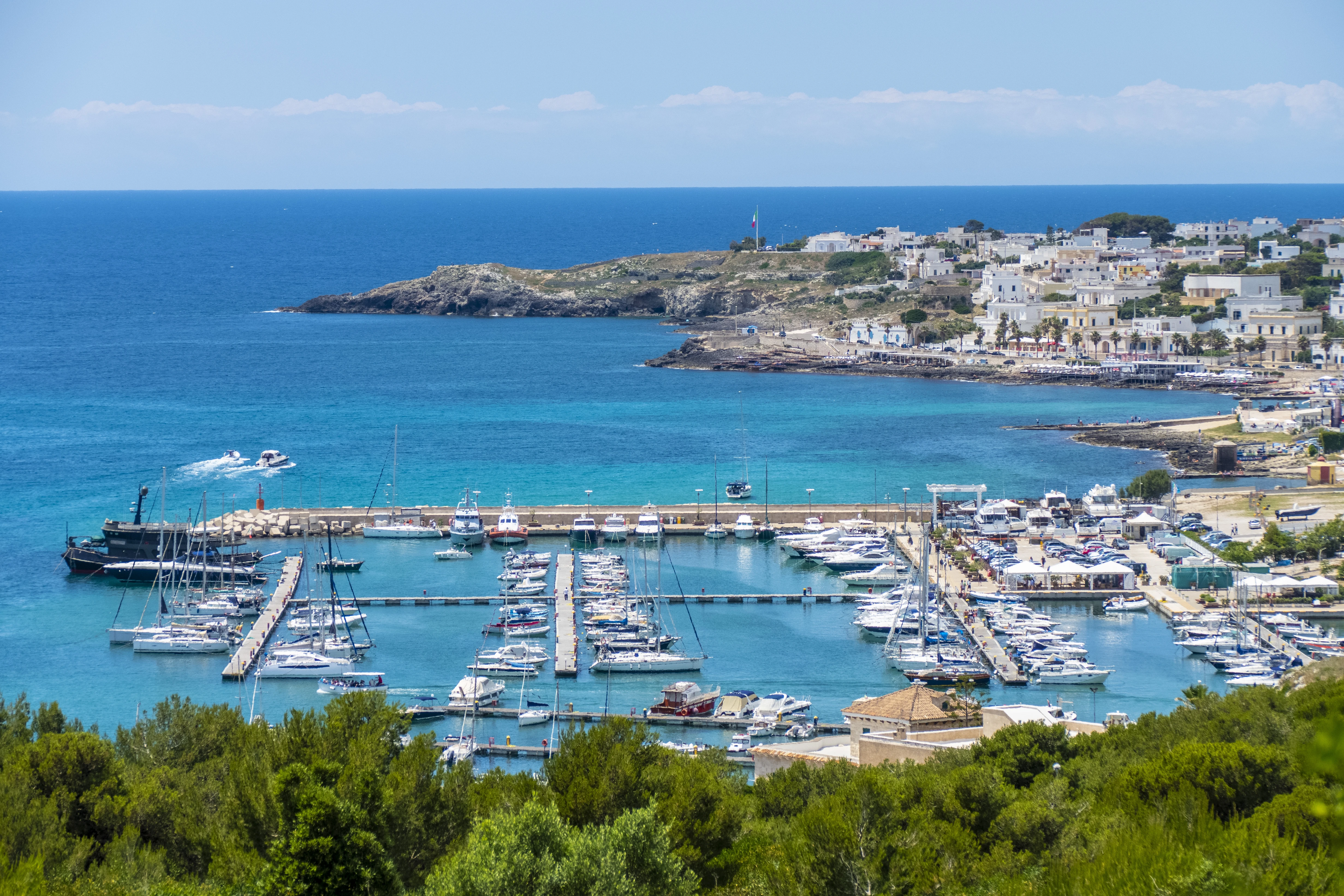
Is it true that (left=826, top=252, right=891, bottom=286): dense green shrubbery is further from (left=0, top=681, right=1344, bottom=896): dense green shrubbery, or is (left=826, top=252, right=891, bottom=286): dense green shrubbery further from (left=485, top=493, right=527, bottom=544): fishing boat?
(left=0, top=681, right=1344, bottom=896): dense green shrubbery

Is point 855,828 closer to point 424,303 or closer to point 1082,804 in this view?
point 1082,804

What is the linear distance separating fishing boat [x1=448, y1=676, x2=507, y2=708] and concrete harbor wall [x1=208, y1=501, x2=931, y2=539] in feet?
47.0

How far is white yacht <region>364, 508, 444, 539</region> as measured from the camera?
41.8m

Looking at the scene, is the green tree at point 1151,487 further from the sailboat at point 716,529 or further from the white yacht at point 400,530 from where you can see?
the white yacht at point 400,530

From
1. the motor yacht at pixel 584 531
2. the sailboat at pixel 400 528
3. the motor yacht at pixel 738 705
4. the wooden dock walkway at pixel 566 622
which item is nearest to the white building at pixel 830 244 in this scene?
the sailboat at pixel 400 528

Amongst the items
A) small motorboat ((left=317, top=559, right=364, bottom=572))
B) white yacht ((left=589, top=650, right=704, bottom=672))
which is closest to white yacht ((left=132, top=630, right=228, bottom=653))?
small motorboat ((left=317, top=559, right=364, bottom=572))

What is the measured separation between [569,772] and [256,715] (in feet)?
43.5

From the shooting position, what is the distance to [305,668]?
29594mm

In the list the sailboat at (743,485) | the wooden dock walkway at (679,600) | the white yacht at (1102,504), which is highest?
the white yacht at (1102,504)

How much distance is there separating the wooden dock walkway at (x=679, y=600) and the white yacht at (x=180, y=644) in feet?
13.5

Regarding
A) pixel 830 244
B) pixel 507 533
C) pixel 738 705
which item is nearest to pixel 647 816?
pixel 738 705

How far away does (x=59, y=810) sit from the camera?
1527cm

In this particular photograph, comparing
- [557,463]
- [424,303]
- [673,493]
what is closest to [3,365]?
[424,303]

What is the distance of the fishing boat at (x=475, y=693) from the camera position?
27062 mm
